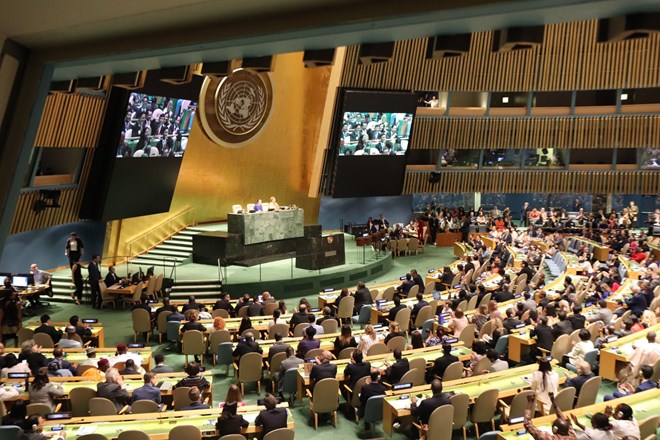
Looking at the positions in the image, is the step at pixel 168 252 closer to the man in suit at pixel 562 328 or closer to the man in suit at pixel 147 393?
the man in suit at pixel 147 393

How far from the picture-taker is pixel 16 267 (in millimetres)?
17688

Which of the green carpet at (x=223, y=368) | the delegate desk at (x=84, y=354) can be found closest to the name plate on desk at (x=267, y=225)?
the green carpet at (x=223, y=368)

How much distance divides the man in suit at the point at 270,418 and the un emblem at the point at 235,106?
15.8m

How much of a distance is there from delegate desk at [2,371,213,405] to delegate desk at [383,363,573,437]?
102 inches

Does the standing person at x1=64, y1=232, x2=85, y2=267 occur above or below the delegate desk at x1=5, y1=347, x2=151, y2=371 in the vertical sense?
above

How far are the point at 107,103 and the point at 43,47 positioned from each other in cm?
1452

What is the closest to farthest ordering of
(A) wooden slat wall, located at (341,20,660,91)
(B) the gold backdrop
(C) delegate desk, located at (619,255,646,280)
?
(C) delegate desk, located at (619,255,646,280), (B) the gold backdrop, (A) wooden slat wall, located at (341,20,660,91)

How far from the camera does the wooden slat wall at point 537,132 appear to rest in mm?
27016

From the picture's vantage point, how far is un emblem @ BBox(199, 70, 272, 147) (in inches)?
861

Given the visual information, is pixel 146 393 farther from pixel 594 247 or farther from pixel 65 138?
pixel 594 247

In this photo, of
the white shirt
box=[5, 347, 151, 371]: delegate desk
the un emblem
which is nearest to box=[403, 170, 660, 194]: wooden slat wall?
the un emblem

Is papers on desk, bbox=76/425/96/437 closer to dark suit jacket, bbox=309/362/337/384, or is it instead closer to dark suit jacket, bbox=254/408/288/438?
dark suit jacket, bbox=254/408/288/438

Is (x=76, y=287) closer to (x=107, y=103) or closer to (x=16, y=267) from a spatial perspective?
(x=16, y=267)

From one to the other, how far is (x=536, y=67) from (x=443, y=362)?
66.5ft
